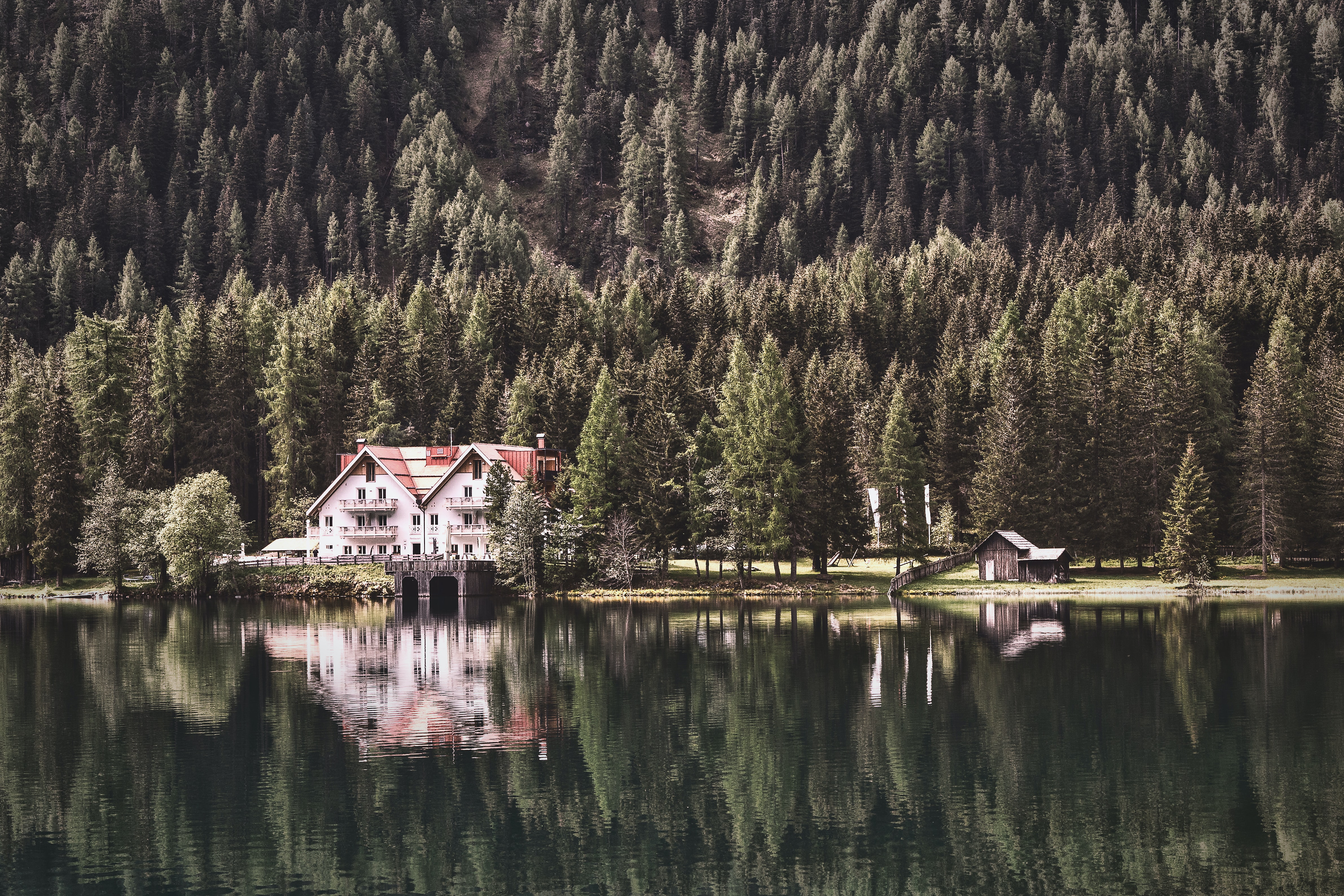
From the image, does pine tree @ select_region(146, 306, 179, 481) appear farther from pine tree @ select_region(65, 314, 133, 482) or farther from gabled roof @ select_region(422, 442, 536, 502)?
gabled roof @ select_region(422, 442, 536, 502)

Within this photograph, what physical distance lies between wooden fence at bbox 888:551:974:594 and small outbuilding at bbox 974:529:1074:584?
455 cm

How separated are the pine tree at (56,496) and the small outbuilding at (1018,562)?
71.8m

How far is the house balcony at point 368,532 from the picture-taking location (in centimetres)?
12125

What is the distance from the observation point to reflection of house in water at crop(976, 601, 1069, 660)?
69.1 metres

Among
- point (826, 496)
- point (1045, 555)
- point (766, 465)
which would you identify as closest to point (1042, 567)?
point (1045, 555)

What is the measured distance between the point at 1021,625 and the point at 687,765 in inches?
1680

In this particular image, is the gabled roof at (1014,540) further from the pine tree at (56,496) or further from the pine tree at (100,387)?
the pine tree at (100,387)

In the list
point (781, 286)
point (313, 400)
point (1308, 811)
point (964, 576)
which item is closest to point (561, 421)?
point (313, 400)

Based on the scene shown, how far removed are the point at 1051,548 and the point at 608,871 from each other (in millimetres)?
81318

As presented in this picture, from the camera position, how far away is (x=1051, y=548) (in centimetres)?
10694

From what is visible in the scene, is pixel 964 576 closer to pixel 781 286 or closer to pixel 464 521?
pixel 464 521

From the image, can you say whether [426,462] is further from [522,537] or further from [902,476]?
[902,476]

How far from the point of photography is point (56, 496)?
4486 inches

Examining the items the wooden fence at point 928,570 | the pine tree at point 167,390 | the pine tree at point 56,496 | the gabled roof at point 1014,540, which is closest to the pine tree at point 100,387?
the pine tree at point 167,390
